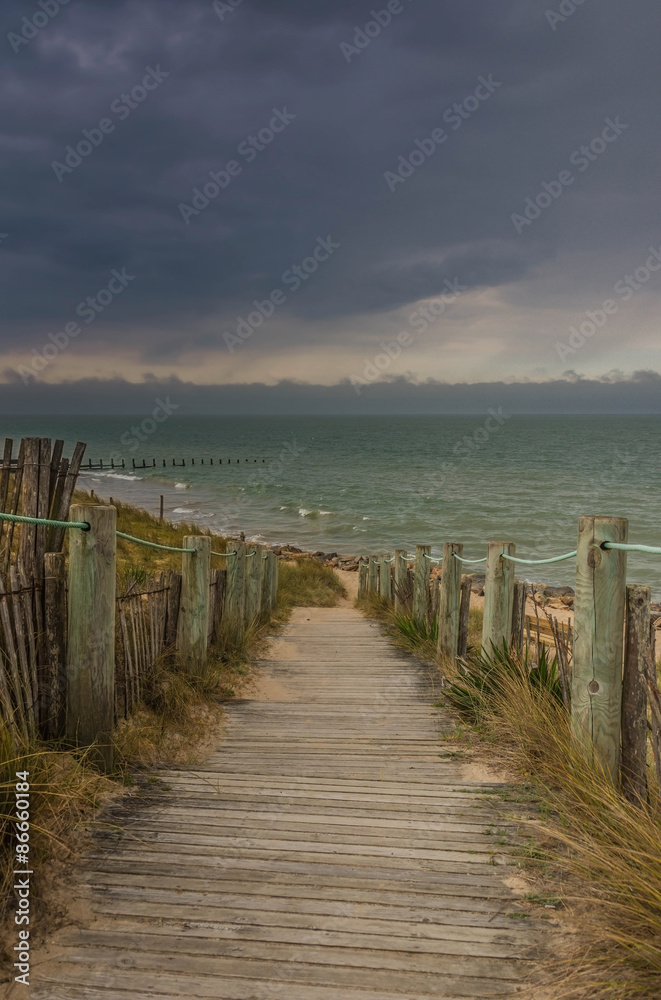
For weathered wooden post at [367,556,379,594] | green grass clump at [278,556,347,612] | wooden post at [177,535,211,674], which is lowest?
green grass clump at [278,556,347,612]

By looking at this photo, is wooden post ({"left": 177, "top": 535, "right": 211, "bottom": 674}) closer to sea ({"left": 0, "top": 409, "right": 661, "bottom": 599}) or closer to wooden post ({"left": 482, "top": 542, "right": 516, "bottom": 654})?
wooden post ({"left": 482, "top": 542, "right": 516, "bottom": 654})

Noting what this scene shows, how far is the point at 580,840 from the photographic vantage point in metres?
2.85

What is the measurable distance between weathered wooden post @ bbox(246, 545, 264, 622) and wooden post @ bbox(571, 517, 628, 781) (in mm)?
6335

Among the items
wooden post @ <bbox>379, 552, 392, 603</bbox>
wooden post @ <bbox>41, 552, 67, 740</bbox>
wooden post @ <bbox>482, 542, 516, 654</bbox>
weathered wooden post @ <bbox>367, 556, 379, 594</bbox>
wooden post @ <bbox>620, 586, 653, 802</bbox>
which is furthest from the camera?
weathered wooden post @ <bbox>367, 556, 379, 594</bbox>

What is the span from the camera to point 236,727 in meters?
5.02

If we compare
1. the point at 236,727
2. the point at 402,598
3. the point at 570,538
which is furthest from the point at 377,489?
the point at 236,727

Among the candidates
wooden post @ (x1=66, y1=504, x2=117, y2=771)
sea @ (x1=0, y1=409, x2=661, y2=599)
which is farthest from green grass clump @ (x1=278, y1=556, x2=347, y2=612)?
wooden post @ (x1=66, y1=504, x2=117, y2=771)

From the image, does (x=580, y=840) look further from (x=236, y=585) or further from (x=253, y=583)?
(x=253, y=583)

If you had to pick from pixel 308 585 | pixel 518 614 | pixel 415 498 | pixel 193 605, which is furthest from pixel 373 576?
pixel 415 498

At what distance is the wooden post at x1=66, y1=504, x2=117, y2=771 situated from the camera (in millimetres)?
3490

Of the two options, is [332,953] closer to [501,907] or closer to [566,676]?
[501,907]

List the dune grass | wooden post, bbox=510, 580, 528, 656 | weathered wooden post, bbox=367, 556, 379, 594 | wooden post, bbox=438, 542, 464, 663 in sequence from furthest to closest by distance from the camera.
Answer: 1. weathered wooden post, bbox=367, 556, 379, 594
2. wooden post, bbox=438, 542, 464, 663
3. wooden post, bbox=510, 580, 528, 656
4. the dune grass

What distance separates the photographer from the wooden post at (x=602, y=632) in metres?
3.18

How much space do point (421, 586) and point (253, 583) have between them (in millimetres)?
2552
